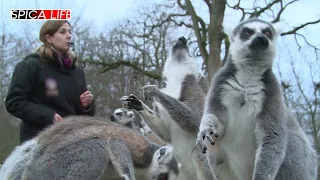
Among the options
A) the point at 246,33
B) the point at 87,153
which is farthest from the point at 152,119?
the point at 246,33

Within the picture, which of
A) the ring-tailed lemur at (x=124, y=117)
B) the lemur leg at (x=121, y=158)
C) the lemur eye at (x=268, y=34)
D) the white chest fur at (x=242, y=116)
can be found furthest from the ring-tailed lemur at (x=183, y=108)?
the ring-tailed lemur at (x=124, y=117)

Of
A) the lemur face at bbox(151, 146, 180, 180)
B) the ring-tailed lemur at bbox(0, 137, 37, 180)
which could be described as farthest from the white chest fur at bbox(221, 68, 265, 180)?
the ring-tailed lemur at bbox(0, 137, 37, 180)

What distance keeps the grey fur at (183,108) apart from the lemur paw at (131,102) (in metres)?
0.11

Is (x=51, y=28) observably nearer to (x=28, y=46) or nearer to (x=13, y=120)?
(x=13, y=120)

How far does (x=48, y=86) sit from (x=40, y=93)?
0.36ft

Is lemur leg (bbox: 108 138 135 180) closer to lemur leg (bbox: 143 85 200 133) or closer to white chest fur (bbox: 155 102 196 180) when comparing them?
lemur leg (bbox: 143 85 200 133)

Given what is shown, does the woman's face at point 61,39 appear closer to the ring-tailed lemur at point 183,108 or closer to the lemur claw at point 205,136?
the ring-tailed lemur at point 183,108

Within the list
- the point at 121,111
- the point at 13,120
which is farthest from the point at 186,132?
the point at 13,120

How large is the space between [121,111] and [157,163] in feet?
16.3

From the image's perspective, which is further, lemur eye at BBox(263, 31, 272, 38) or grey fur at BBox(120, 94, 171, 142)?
grey fur at BBox(120, 94, 171, 142)

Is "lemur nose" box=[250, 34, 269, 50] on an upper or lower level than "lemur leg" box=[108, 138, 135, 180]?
upper

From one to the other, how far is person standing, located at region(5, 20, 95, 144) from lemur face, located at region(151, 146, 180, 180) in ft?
3.25

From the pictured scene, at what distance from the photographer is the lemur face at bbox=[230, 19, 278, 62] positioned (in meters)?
3.13

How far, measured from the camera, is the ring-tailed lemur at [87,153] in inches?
122
